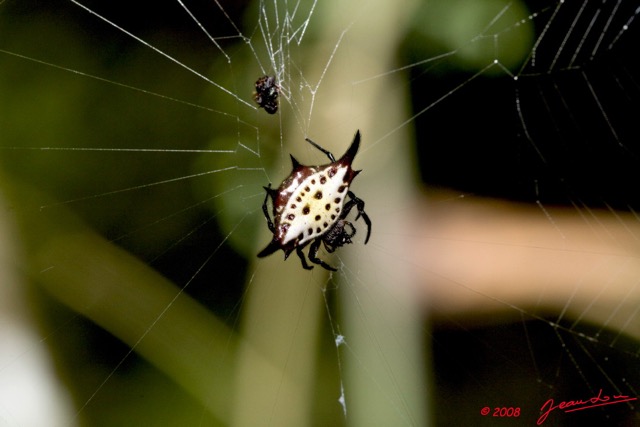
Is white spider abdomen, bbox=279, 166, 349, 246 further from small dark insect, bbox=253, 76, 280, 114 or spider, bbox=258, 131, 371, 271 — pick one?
small dark insect, bbox=253, 76, 280, 114

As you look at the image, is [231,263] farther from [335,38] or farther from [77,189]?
[335,38]

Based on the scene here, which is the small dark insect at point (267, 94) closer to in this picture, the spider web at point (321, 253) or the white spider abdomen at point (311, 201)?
the spider web at point (321, 253)

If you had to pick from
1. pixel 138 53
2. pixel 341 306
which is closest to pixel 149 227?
pixel 138 53

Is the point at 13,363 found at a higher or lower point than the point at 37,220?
lower
